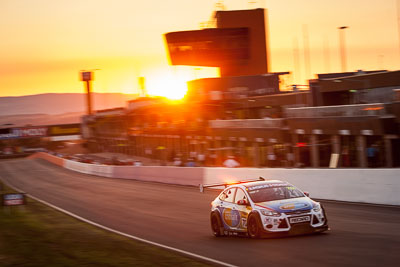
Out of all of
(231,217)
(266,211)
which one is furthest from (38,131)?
(266,211)

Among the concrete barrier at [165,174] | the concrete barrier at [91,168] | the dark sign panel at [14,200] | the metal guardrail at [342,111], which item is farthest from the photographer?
the concrete barrier at [91,168]

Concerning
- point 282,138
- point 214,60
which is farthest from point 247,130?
point 214,60

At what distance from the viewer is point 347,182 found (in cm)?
2045

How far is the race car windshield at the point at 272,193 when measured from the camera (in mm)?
13289

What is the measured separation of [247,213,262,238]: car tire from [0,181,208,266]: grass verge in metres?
2.00

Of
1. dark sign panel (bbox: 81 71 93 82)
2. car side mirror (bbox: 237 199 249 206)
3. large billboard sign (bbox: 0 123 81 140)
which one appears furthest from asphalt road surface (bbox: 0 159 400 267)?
dark sign panel (bbox: 81 71 93 82)

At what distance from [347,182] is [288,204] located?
8347mm

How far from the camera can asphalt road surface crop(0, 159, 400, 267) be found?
1044cm

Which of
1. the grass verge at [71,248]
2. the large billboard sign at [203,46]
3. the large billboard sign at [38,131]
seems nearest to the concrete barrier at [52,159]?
the large billboard sign at [203,46]

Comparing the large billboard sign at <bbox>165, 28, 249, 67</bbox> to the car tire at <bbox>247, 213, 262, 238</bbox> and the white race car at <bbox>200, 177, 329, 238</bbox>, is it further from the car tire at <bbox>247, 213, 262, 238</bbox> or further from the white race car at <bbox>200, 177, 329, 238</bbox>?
the car tire at <bbox>247, 213, 262, 238</bbox>

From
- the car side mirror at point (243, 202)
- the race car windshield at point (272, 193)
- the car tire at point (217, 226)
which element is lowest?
the car tire at point (217, 226)

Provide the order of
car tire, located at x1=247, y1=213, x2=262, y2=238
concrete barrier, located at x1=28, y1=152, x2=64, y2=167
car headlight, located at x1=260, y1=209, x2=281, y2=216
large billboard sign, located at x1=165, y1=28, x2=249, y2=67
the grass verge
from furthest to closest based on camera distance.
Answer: concrete barrier, located at x1=28, y1=152, x2=64, y2=167 < large billboard sign, located at x1=165, y1=28, x2=249, y2=67 < car tire, located at x1=247, y1=213, x2=262, y2=238 < car headlight, located at x1=260, y1=209, x2=281, y2=216 < the grass verge

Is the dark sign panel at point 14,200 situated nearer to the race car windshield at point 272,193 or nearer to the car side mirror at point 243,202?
the car side mirror at point 243,202

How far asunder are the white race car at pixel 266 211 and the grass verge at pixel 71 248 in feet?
6.62
